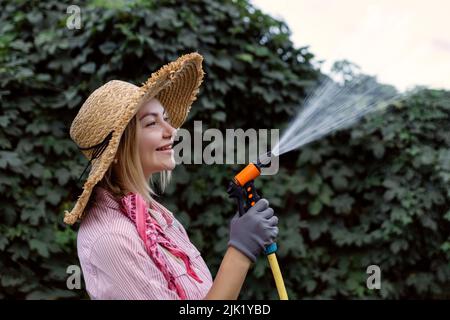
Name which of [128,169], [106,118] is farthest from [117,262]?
[106,118]

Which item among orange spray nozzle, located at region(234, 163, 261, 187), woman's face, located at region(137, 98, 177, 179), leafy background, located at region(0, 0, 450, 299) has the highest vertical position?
leafy background, located at region(0, 0, 450, 299)

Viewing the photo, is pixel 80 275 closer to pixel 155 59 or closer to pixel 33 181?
pixel 33 181

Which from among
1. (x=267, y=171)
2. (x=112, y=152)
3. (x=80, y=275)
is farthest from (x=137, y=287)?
(x=267, y=171)

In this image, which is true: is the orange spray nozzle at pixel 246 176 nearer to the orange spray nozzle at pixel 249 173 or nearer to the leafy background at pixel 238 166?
the orange spray nozzle at pixel 249 173

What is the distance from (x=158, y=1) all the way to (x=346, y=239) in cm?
203

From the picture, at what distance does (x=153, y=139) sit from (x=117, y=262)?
0.40 metres

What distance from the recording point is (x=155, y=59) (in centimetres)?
411

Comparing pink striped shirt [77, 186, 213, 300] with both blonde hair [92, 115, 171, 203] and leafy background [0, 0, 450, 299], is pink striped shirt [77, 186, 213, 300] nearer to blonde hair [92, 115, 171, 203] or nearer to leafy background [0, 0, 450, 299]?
blonde hair [92, 115, 171, 203]

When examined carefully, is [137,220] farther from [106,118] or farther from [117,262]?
[106,118]

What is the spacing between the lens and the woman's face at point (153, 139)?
6.08 ft

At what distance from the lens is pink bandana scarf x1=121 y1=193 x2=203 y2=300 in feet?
5.59

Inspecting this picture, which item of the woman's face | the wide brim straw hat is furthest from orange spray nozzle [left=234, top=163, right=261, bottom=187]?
the wide brim straw hat

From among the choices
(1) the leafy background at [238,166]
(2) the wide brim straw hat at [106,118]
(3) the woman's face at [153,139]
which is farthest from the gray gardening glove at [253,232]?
(1) the leafy background at [238,166]

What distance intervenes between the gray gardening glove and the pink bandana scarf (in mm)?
185
